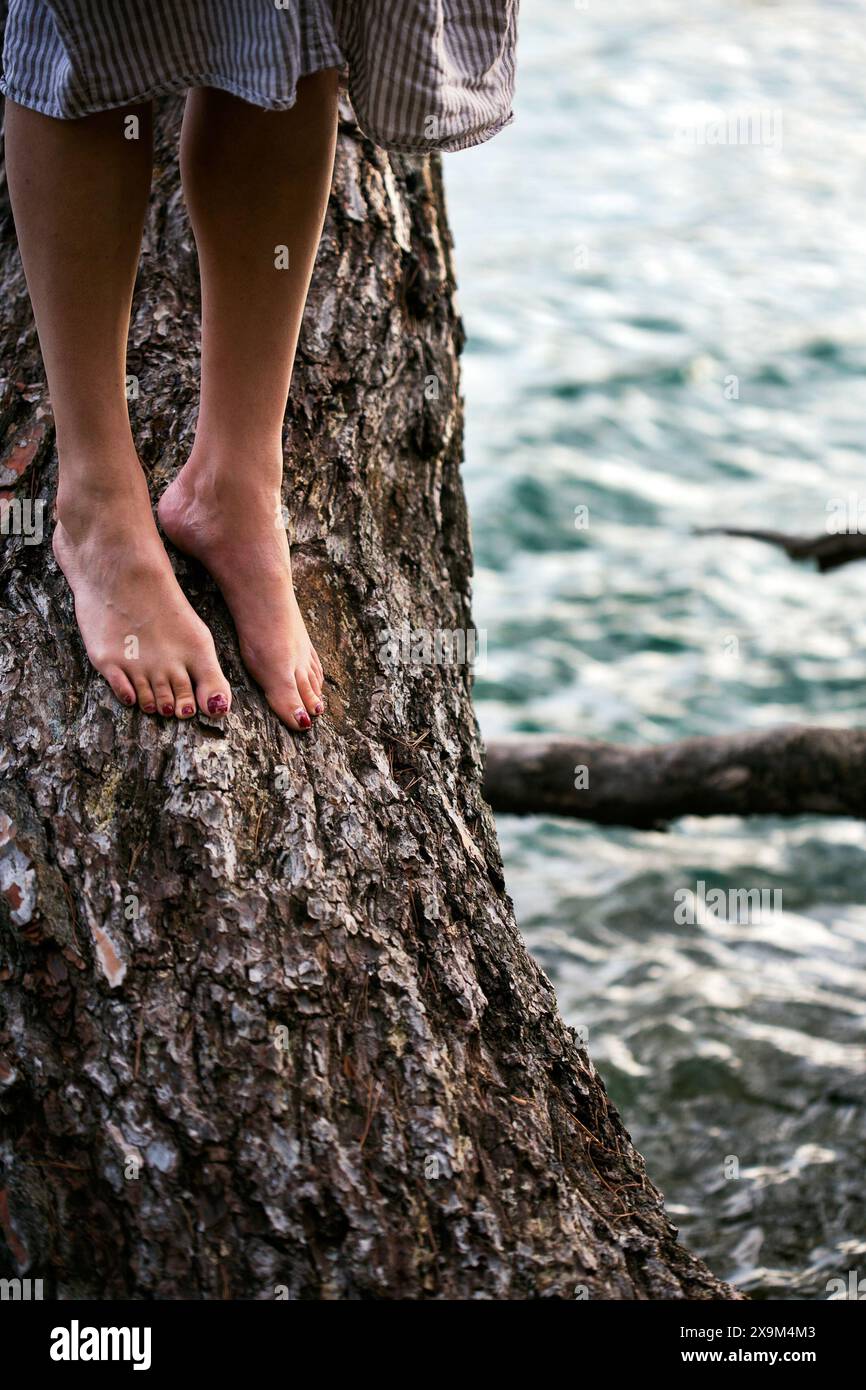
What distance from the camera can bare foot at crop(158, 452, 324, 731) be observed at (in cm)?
133

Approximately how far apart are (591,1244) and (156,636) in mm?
705

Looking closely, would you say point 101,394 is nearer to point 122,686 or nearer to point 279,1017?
point 122,686

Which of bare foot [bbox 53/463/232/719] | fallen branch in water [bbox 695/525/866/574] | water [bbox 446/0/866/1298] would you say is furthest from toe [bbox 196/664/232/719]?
fallen branch in water [bbox 695/525/866/574]

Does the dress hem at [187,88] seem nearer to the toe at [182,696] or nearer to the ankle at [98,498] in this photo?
the ankle at [98,498]

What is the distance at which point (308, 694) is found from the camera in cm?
133

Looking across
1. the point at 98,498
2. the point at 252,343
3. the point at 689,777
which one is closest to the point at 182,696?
the point at 98,498

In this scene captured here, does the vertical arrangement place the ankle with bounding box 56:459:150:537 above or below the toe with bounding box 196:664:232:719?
above

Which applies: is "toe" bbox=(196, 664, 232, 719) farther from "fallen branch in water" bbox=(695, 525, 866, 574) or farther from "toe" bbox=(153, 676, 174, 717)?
"fallen branch in water" bbox=(695, 525, 866, 574)

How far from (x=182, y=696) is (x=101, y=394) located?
13.0 inches

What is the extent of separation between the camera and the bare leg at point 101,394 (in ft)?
3.90

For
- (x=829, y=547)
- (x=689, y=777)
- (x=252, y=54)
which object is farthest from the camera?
(x=829, y=547)

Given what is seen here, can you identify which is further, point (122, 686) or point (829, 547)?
point (829, 547)

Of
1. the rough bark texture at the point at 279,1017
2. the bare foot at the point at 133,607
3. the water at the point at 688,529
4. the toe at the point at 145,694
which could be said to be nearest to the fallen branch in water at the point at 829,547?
the water at the point at 688,529

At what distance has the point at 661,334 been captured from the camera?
23.5ft
